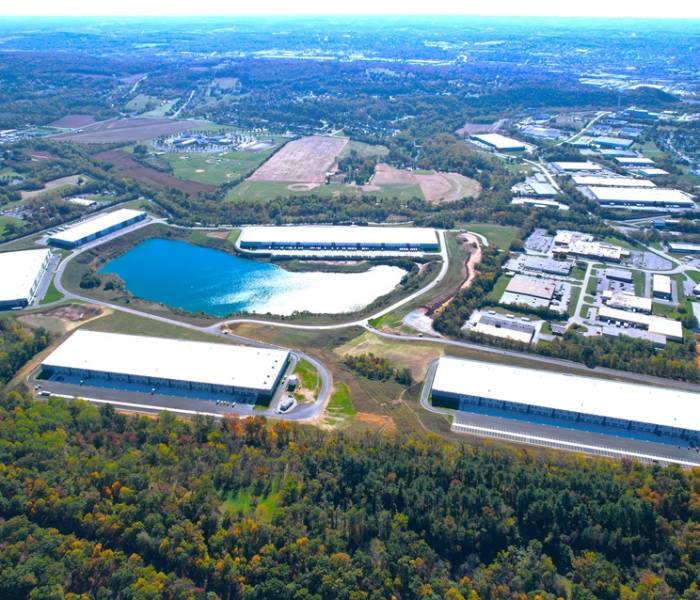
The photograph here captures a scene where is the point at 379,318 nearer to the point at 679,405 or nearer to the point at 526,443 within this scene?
the point at 526,443

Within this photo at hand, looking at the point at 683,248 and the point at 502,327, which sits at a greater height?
the point at 502,327

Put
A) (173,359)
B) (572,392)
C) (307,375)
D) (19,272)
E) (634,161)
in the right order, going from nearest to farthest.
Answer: (572,392) < (307,375) < (173,359) < (19,272) < (634,161)

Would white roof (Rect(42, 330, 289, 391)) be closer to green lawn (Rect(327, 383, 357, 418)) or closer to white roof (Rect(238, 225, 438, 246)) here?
green lawn (Rect(327, 383, 357, 418))

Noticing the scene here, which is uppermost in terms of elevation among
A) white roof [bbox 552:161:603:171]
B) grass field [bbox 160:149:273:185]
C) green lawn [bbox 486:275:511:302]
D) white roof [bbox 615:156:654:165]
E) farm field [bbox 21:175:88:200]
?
farm field [bbox 21:175:88:200]

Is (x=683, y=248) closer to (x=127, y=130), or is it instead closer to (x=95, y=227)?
(x=95, y=227)

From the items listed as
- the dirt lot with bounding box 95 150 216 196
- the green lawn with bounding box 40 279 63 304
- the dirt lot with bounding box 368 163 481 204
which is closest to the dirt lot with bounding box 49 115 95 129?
the dirt lot with bounding box 95 150 216 196

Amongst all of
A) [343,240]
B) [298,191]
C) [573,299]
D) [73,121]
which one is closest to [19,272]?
[343,240]
